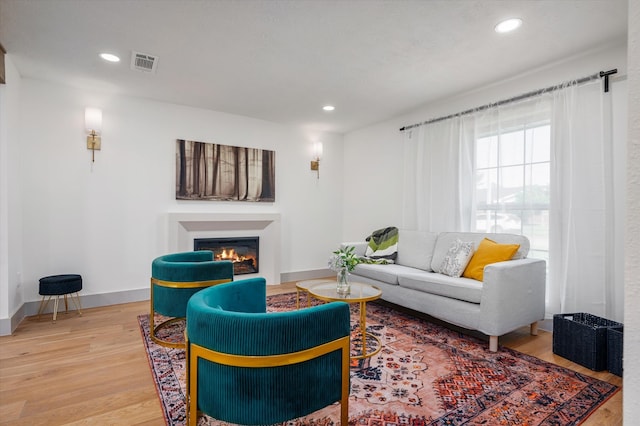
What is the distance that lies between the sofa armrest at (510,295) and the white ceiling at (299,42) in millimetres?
1843

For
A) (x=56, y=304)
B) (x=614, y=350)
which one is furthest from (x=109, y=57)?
(x=614, y=350)

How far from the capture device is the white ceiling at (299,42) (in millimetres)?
2291

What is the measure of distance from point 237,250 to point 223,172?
3.75 feet

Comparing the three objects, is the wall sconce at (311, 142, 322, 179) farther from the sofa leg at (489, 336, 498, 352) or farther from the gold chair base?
the sofa leg at (489, 336, 498, 352)

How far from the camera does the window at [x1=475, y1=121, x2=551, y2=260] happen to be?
3.23 m

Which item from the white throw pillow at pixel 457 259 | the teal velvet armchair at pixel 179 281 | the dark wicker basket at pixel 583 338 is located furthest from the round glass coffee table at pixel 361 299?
the dark wicker basket at pixel 583 338

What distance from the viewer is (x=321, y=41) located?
8.88ft

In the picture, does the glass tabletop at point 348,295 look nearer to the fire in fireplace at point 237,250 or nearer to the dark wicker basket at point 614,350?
the dark wicker basket at point 614,350

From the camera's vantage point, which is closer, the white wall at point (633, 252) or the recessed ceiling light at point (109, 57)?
the white wall at point (633, 252)

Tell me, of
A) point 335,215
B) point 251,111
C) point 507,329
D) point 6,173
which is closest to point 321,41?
point 251,111

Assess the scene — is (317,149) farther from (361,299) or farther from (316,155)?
(361,299)

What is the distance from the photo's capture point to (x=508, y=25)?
2477mm

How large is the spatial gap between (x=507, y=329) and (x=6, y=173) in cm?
454

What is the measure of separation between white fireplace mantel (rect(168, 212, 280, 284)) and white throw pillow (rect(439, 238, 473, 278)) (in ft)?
8.16
